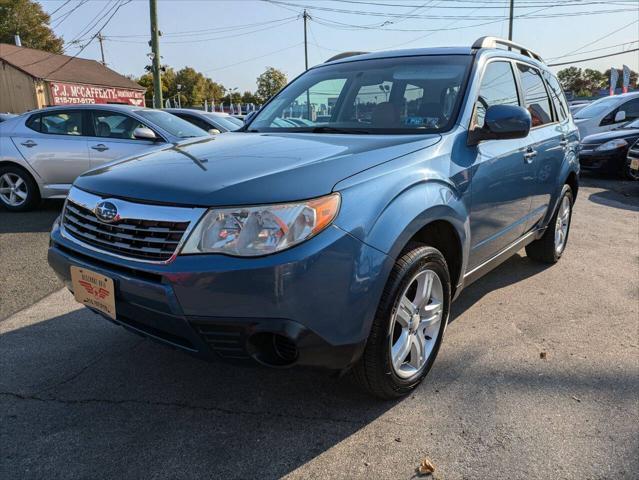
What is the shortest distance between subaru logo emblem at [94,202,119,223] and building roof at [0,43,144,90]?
36.8 m

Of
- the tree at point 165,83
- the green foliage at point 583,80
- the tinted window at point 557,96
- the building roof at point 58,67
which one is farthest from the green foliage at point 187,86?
the tinted window at point 557,96

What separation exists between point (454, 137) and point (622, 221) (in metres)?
5.18

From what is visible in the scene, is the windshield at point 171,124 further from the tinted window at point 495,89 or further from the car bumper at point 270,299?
the car bumper at point 270,299

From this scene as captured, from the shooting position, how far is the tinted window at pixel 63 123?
6914 mm

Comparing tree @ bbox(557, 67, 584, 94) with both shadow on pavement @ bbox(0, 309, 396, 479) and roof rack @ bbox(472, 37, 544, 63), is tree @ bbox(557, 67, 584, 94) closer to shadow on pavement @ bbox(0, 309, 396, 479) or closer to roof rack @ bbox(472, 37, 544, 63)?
roof rack @ bbox(472, 37, 544, 63)

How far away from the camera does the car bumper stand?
183 centimetres

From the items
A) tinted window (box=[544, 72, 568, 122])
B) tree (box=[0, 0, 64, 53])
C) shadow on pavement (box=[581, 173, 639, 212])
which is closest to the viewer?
tinted window (box=[544, 72, 568, 122])

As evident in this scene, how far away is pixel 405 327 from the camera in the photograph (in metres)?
2.44

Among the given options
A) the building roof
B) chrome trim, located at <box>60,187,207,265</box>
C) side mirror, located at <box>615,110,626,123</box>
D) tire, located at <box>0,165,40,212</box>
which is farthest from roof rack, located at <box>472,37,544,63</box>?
the building roof

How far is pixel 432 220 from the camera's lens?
238cm

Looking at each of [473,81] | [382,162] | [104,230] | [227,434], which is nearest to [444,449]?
[227,434]

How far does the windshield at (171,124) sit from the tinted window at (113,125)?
0.19m

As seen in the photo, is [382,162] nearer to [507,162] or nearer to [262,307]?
[262,307]

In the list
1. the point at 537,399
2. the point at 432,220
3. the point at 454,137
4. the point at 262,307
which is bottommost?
the point at 537,399
